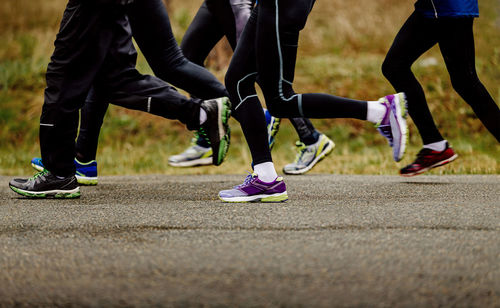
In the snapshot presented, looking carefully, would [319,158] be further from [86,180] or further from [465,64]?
[86,180]

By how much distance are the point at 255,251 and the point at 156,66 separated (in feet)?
7.55

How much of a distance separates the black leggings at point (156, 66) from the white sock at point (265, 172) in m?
1.04

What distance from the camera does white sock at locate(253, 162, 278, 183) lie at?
3.54 metres

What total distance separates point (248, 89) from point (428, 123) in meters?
1.46

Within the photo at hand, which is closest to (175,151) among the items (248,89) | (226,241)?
(248,89)

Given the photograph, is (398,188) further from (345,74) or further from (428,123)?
(345,74)

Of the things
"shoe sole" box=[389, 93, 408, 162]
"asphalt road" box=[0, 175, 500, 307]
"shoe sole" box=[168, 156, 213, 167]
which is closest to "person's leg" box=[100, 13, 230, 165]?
"asphalt road" box=[0, 175, 500, 307]

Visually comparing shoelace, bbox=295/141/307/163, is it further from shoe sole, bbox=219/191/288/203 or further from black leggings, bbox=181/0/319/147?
shoe sole, bbox=219/191/288/203

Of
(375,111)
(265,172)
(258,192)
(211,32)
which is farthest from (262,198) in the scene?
(211,32)

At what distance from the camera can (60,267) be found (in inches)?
88.9

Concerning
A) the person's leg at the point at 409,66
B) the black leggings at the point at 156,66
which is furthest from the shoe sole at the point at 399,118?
the black leggings at the point at 156,66

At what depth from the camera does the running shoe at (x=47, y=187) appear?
3941mm

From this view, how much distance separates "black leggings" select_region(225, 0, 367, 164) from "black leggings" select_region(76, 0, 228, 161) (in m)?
0.84

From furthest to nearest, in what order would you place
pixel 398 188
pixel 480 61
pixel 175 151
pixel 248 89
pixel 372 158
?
pixel 480 61 → pixel 175 151 → pixel 372 158 → pixel 398 188 → pixel 248 89
